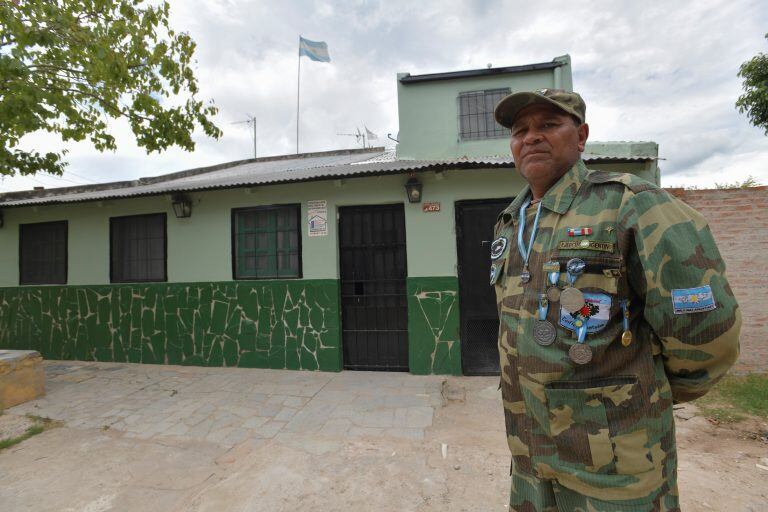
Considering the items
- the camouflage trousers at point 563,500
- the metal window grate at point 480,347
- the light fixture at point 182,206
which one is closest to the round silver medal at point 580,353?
the camouflage trousers at point 563,500

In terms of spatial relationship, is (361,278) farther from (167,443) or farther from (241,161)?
(241,161)

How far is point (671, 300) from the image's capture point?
1.04 meters

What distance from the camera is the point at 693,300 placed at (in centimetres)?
103

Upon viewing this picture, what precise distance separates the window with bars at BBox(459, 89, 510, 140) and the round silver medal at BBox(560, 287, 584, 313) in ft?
18.8

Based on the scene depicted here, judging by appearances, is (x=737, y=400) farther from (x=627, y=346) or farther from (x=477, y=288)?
(x=627, y=346)

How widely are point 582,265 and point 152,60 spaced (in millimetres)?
6266

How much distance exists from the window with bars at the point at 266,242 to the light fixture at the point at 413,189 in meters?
1.72

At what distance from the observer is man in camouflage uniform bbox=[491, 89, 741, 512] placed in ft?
3.43

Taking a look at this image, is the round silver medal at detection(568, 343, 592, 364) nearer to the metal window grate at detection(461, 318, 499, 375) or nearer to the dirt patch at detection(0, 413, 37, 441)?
the metal window grate at detection(461, 318, 499, 375)

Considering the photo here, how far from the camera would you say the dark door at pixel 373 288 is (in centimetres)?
521

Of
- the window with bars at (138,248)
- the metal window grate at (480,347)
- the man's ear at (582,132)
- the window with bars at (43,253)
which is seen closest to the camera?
the man's ear at (582,132)

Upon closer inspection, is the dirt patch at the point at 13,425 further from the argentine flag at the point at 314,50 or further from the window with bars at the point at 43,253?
the argentine flag at the point at 314,50

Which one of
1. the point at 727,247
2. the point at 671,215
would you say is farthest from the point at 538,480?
the point at 727,247

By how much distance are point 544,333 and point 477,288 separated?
12.8 ft
